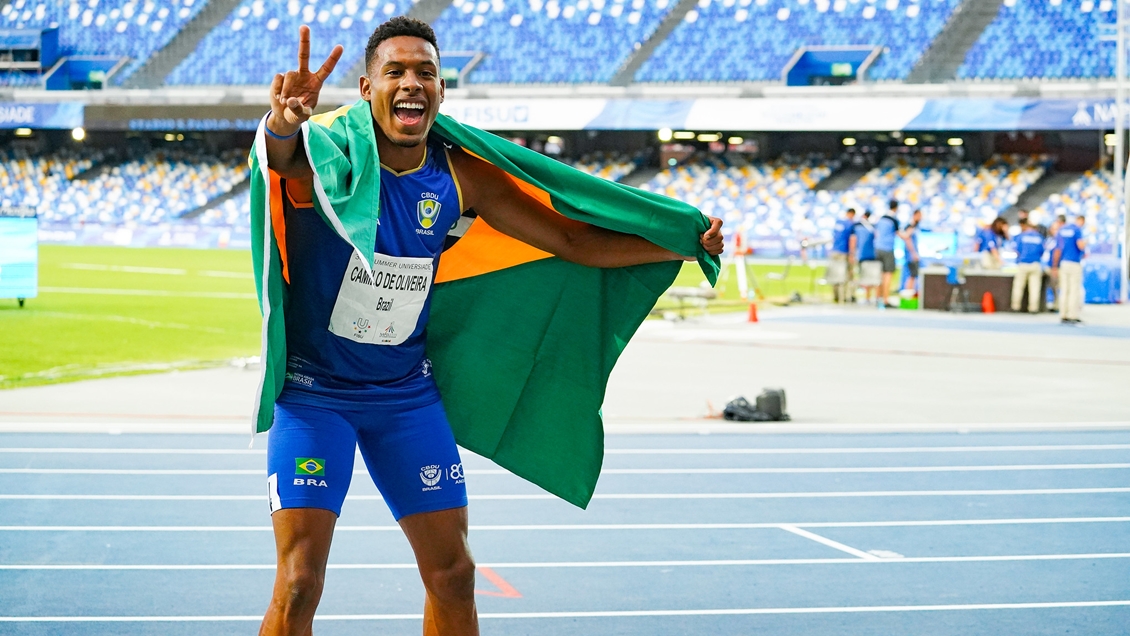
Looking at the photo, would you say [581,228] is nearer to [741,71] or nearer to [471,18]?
[741,71]

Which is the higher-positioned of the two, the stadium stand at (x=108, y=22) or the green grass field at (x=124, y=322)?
the stadium stand at (x=108, y=22)

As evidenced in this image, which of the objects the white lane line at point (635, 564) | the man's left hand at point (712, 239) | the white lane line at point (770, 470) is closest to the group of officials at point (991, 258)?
the white lane line at point (770, 470)

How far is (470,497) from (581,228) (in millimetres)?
3539

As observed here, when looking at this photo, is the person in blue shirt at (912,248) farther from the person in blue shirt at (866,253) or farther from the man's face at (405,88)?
the man's face at (405,88)

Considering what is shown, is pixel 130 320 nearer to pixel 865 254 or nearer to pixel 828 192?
pixel 865 254

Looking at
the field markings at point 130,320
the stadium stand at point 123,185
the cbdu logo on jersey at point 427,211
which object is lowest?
the field markings at point 130,320

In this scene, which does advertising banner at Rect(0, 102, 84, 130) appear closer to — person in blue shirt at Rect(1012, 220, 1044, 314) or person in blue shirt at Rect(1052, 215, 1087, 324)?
person in blue shirt at Rect(1012, 220, 1044, 314)

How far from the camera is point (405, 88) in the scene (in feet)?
11.4

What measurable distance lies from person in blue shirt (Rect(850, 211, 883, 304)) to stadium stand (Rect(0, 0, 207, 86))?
116 feet

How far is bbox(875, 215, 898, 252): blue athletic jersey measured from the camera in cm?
2277

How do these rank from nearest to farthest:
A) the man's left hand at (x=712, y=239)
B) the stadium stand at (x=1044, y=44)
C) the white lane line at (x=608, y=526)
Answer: the man's left hand at (x=712, y=239), the white lane line at (x=608, y=526), the stadium stand at (x=1044, y=44)

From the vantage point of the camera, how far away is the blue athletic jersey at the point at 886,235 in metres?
22.8

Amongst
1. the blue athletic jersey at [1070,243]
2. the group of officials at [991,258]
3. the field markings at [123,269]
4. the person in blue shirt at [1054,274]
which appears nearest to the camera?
the blue athletic jersey at [1070,243]

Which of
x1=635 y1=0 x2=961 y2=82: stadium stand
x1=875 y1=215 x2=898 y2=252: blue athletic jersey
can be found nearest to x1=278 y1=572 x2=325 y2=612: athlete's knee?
x1=875 y1=215 x2=898 y2=252: blue athletic jersey
